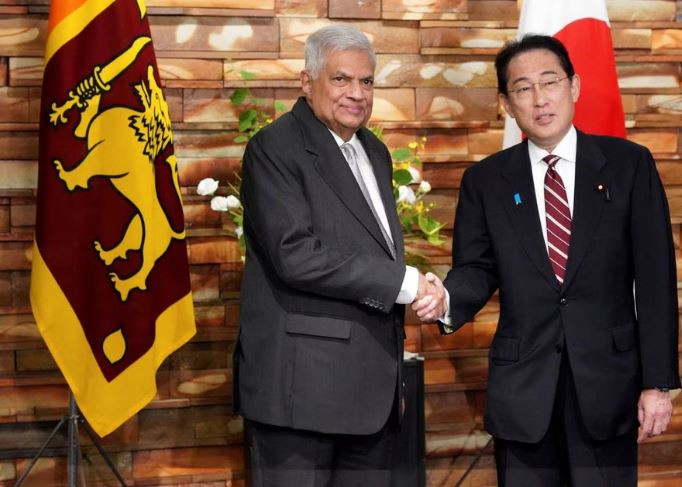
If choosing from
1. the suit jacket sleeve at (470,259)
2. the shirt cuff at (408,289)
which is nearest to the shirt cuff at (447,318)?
the suit jacket sleeve at (470,259)

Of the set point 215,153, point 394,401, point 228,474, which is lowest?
point 228,474

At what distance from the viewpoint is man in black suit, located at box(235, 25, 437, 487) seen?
7.77ft

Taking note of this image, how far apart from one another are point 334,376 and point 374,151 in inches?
24.6

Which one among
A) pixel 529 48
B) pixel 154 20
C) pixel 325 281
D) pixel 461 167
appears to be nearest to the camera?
pixel 325 281

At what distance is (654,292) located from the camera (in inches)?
95.3

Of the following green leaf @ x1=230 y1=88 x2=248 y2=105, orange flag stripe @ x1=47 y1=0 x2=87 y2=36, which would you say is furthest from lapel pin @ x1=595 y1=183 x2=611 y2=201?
orange flag stripe @ x1=47 y1=0 x2=87 y2=36

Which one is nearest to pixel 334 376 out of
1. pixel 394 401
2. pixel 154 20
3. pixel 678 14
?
pixel 394 401

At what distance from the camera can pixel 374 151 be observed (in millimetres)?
2658

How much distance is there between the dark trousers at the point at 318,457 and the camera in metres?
2.40

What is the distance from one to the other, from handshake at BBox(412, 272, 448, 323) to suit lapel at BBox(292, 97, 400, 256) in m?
0.14

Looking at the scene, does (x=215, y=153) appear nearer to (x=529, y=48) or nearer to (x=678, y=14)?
(x=529, y=48)

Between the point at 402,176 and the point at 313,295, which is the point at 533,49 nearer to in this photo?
the point at 402,176

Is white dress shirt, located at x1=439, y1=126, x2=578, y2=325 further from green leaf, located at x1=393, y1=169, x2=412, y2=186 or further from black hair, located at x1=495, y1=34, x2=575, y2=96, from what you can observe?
green leaf, located at x1=393, y1=169, x2=412, y2=186

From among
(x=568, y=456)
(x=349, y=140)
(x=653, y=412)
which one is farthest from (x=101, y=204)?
(x=653, y=412)
